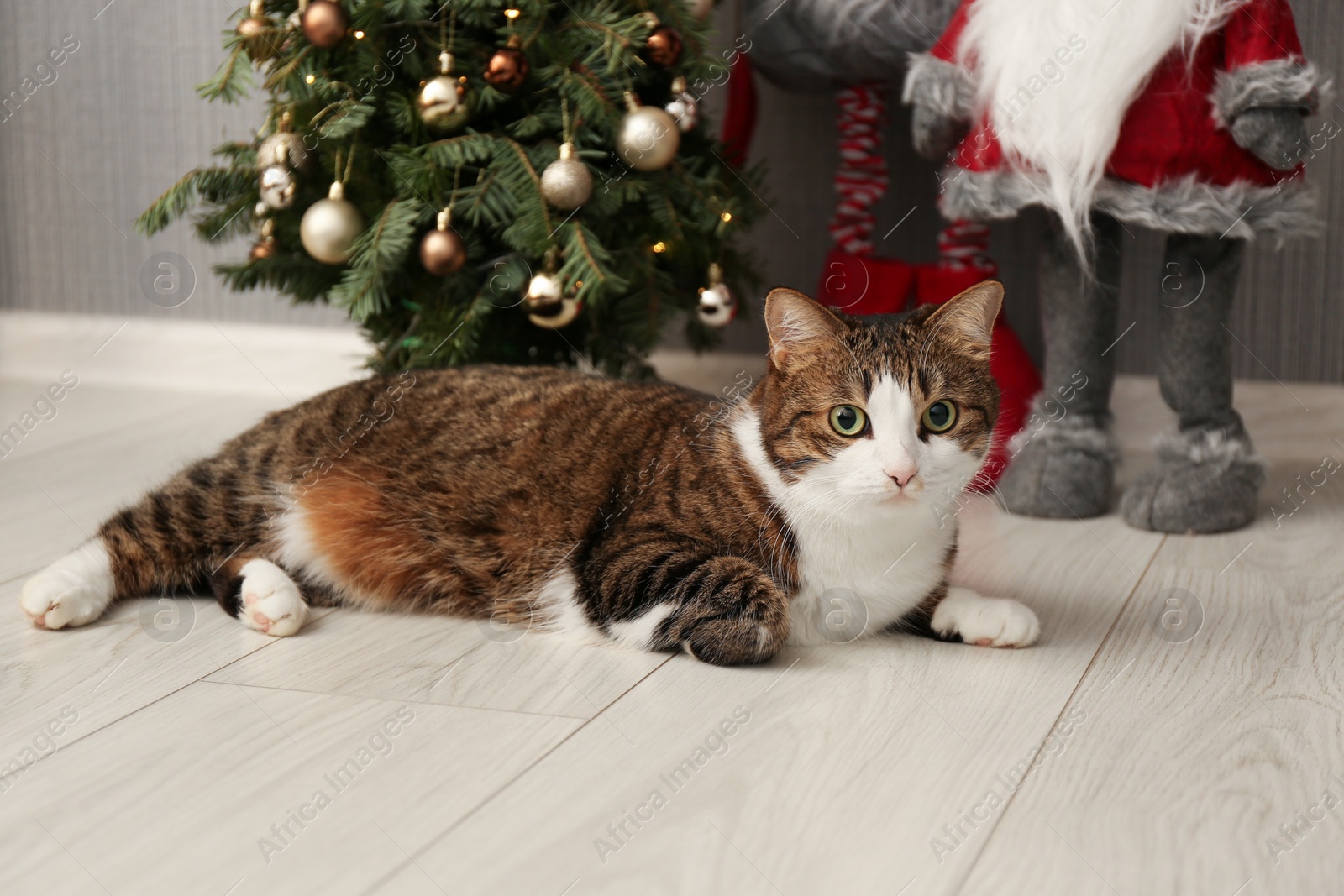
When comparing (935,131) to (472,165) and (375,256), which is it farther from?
(375,256)

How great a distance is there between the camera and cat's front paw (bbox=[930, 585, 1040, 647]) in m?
1.41

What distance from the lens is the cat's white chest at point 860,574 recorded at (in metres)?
1.39

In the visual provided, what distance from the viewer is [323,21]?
1816 millimetres

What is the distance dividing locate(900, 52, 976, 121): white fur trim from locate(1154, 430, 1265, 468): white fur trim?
616 mm

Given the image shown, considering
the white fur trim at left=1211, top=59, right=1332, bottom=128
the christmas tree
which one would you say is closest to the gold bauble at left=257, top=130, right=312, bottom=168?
the christmas tree

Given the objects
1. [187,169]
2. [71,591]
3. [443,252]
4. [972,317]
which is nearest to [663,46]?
[443,252]

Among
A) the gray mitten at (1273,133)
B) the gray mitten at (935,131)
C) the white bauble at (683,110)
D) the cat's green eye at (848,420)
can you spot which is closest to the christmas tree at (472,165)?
the white bauble at (683,110)

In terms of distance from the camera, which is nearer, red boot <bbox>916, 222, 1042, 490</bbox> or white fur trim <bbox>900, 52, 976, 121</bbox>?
white fur trim <bbox>900, 52, 976, 121</bbox>

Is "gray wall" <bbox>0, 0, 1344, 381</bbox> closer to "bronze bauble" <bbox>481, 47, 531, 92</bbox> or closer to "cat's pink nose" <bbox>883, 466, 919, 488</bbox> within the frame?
"bronze bauble" <bbox>481, 47, 531, 92</bbox>

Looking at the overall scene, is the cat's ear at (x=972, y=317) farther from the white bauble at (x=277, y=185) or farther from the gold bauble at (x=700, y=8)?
the white bauble at (x=277, y=185)

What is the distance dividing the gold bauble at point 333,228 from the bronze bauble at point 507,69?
0.96 feet

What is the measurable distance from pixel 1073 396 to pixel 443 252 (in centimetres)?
105

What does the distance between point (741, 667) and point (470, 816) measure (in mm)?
406

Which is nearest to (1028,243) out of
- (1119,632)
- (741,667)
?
(1119,632)
